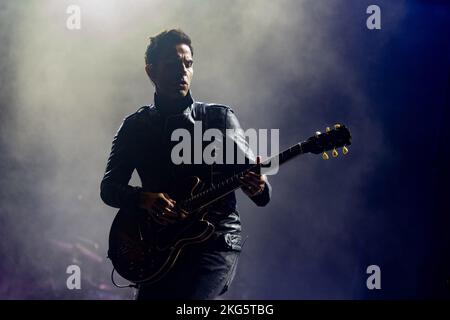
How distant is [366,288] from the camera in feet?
17.3

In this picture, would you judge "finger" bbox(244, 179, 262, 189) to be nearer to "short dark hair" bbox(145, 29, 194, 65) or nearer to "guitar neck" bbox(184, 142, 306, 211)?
"guitar neck" bbox(184, 142, 306, 211)

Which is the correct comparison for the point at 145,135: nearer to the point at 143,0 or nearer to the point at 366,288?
the point at 143,0

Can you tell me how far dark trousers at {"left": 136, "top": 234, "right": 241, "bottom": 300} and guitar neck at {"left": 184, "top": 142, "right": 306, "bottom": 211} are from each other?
0.22 meters

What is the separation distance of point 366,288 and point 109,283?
8.51 feet

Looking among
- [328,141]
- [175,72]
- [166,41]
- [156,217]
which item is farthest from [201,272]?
[166,41]

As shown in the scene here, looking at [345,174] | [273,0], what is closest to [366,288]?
[345,174]

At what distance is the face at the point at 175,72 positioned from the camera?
119 inches

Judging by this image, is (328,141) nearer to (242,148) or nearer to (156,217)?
(242,148)

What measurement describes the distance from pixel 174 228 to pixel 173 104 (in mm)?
729

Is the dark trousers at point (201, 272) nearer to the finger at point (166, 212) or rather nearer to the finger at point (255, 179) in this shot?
the finger at point (166, 212)

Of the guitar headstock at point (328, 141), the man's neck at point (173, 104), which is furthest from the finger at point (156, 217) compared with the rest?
the guitar headstock at point (328, 141)

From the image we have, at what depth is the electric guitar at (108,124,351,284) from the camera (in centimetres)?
267

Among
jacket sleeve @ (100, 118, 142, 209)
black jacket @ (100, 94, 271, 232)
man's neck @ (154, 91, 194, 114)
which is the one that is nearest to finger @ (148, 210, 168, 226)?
black jacket @ (100, 94, 271, 232)

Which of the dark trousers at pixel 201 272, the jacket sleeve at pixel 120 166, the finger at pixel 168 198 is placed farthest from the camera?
the jacket sleeve at pixel 120 166
